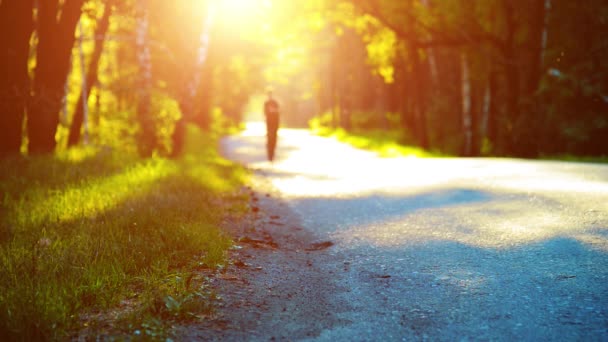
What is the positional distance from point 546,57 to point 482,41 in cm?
296

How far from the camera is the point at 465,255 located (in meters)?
6.45

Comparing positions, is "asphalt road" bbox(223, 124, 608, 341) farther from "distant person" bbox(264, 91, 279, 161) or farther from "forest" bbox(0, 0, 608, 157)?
"distant person" bbox(264, 91, 279, 161)

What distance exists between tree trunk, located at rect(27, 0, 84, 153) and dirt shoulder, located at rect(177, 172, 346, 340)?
24.0 ft

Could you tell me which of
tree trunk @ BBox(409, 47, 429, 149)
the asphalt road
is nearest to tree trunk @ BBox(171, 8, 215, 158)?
the asphalt road

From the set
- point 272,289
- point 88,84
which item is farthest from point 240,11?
point 272,289

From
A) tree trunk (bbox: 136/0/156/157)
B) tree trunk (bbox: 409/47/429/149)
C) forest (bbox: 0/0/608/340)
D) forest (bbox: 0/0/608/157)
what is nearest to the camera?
forest (bbox: 0/0/608/340)

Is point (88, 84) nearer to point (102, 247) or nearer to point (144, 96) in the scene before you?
point (144, 96)

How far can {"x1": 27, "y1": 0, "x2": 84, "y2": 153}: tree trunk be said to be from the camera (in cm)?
1338

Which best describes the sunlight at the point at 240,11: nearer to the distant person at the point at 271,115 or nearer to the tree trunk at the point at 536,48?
the distant person at the point at 271,115

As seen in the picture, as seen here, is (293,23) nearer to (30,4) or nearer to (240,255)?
(30,4)

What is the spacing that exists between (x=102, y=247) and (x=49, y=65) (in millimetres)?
9001

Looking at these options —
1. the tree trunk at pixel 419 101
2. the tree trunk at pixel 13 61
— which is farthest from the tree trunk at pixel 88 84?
the tree trunk at pixel 419 101

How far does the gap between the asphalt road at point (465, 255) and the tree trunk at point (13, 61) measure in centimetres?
582

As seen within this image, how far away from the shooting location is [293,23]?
24.2m
